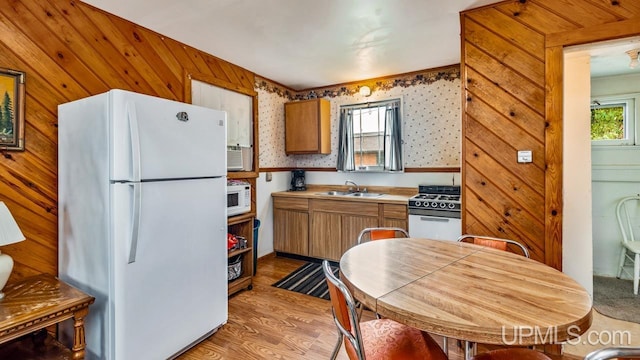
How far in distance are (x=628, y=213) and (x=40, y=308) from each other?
4991 millimetres

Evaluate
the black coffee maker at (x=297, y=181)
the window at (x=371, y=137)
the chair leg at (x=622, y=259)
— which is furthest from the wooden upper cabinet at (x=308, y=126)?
the chair leg at (x=622, y=259)

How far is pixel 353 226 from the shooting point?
3473 mm

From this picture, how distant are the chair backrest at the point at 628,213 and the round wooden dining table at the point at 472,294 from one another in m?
2.64

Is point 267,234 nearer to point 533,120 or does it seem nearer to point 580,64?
point 533,120

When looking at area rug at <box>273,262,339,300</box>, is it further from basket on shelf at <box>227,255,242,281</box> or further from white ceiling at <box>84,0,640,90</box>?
white ceiling at <box>84,0,640,90</box>

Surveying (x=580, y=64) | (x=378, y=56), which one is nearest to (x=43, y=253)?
(x=378, y=56)

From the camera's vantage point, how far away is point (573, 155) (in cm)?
239

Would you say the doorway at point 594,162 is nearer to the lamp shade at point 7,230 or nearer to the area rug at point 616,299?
the area rug at point 616,299

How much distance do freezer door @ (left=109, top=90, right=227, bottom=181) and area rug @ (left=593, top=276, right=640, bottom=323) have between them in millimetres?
3448

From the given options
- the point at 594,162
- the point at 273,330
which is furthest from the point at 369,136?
the point at 273,330

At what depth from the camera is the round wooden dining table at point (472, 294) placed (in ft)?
2.95

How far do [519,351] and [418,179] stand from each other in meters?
2.63

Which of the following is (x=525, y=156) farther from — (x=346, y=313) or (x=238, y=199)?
(x=238, y=199)

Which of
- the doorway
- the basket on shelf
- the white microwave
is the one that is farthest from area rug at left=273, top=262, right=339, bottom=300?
the doorway
